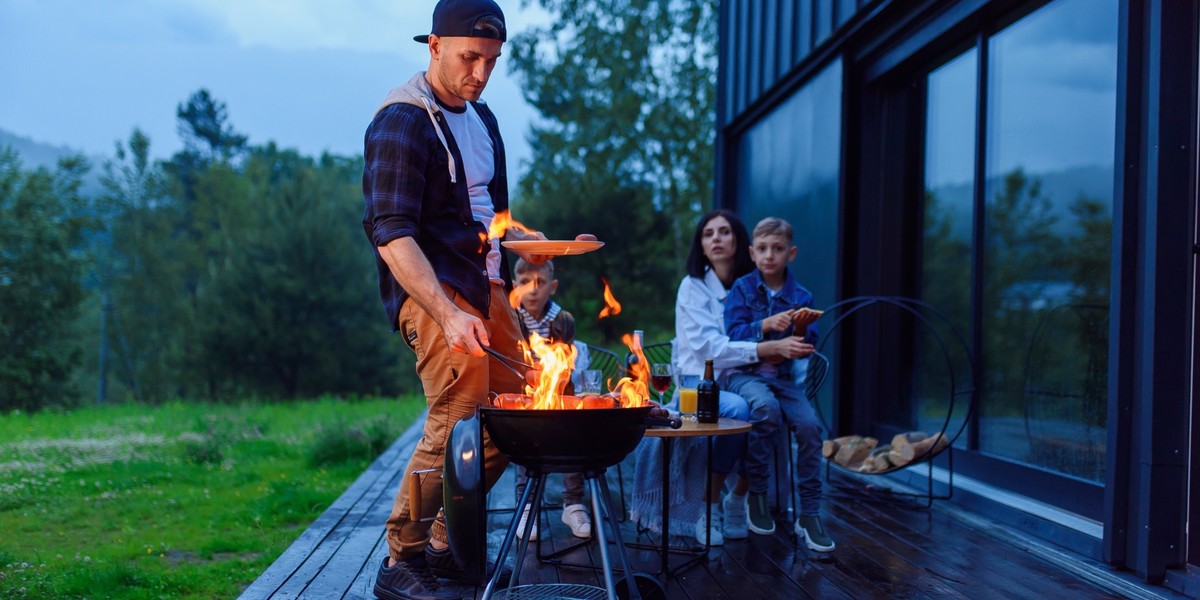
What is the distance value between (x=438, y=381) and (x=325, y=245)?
23.9 m

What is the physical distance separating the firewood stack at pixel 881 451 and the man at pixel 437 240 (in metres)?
2.19

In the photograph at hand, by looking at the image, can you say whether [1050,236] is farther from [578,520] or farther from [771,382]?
[578,520]

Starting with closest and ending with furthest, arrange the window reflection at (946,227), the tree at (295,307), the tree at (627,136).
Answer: the window reflection at (946,227) < the tree at (627,136) < the tree at (295,307)

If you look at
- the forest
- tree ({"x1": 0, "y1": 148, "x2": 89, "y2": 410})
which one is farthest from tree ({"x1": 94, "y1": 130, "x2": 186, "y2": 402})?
tree ({"x1": 0, "y1": 148, "x2": 89, "y2": 410})

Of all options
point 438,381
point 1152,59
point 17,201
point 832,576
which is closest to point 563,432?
point 438,381

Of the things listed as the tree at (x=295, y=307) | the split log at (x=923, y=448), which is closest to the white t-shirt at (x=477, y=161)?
the split log at (x=923, y=448)

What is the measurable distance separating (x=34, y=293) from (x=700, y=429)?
2921cm

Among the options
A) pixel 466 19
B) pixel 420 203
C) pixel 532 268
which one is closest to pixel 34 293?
pixel 532 268

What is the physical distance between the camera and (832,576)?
3061 millimetres

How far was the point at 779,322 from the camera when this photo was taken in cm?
370

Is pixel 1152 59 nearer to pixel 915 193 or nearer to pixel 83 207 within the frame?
pixel 915 193

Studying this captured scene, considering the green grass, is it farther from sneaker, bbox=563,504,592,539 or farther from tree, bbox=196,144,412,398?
tree, bbox=196,144,412,398

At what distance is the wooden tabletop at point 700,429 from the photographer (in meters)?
2.96

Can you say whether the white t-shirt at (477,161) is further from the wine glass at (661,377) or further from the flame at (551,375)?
the wine glass at (661,377)
